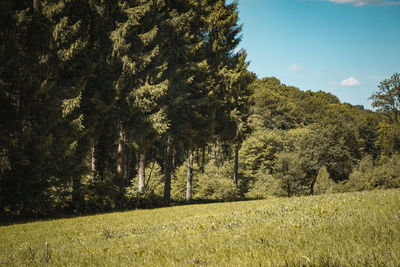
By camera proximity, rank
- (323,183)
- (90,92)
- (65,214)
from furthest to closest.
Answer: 1. (323,183)
2. (90,92)
3. (65,214)

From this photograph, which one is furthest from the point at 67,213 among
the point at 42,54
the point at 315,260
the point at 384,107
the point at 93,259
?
the point at 384,107

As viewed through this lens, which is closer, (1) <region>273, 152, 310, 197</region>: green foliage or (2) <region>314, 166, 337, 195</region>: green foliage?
(1) <region>273, 152, 310, 197</region>: green foliage

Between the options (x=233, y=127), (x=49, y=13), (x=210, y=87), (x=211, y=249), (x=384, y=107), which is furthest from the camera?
(x=384, y=107)

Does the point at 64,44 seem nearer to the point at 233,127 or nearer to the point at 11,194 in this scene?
the point at 11,194

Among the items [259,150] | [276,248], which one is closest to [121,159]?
[276,248]

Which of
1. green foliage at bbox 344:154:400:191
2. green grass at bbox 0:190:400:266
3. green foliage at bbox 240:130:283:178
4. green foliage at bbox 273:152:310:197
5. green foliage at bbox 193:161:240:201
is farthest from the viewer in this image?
green foliage at bbox 240:130:283:178

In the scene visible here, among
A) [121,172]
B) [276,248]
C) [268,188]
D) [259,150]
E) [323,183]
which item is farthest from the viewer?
[259,150]

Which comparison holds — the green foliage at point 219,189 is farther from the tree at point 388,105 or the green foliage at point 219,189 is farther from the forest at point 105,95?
the tree at point 388,105

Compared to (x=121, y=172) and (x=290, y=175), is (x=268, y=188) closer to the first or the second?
(x=290, y=175)

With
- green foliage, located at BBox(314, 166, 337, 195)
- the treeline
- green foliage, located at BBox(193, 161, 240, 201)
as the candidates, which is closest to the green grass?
the treeline

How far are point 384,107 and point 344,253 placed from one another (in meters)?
48.8

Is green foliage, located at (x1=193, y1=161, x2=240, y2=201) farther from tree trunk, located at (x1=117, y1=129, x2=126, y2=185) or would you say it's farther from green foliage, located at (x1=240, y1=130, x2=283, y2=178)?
green foliage, located at (x1=240, y1=130, x2=283, y2=178)

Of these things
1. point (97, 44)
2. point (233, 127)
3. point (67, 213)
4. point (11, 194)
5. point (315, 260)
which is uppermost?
point (97, 44)

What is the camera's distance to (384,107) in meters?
42.1
